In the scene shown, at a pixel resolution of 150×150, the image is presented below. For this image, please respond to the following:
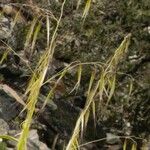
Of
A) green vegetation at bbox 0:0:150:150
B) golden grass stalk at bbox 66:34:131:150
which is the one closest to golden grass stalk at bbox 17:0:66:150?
golden grass stalk at bbox 66:34:131:150

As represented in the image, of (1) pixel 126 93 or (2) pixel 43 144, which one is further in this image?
(1) pixel 126 93

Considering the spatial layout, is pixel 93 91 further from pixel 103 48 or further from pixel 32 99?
pixel 103 48

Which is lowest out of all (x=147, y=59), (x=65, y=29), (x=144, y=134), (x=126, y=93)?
(x=144, y=134)

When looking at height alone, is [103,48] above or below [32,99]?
below

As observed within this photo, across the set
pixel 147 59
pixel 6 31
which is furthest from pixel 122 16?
pixel 6 31

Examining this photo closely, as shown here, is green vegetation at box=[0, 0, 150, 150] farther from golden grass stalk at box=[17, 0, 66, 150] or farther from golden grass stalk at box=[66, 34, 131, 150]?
golden grass stalk at box=[17, 0, 66, 150]

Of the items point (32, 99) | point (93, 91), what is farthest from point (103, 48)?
point (32, 99)

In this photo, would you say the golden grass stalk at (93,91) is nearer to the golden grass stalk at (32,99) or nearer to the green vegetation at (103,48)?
the golden grass stalk at (32,99)

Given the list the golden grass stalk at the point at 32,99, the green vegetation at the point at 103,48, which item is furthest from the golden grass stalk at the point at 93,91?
the green vegetation at the point at 103,48

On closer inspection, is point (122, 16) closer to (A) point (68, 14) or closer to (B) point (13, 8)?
(A) point (68, 14)


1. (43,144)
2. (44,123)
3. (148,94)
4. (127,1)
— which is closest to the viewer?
(43,144)

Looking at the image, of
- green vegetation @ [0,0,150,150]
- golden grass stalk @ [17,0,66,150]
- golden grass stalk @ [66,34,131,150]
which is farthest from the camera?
green vegetation @ [0,0,150,150]
